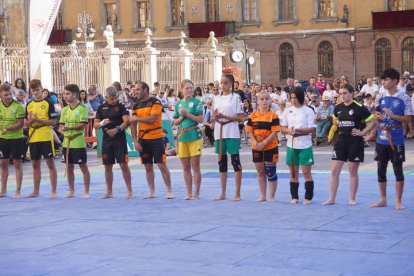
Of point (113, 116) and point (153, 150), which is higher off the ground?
point (113, 116)

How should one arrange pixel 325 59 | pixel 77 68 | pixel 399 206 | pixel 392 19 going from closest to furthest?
pixel 399 206 < pixel 77 68 < pixel 392 19 < pixel 325 59

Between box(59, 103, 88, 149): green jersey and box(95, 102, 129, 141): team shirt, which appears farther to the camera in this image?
box(59, 103, 88, 149): green jersey

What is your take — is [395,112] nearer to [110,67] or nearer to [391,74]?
[391,74]

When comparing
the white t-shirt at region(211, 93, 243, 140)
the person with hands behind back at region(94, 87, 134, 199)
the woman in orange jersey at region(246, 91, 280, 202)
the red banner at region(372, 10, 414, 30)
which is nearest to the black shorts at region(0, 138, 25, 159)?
the person with hands behind back at region(94, 87, 134, 199)

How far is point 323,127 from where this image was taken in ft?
65.7

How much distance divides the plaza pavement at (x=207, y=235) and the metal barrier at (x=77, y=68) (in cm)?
1457

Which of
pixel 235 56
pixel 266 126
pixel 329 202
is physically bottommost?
pixel 329 202

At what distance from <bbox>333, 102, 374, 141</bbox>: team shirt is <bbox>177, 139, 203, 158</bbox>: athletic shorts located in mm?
2013

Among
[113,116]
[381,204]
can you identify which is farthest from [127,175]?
[381,204]

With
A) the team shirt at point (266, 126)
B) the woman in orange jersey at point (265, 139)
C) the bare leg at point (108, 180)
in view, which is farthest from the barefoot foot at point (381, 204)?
the bare leg at point (108, 180)

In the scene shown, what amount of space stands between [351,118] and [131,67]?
2007 centimetres

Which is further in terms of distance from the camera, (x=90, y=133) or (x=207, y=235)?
(x=90, y=133)

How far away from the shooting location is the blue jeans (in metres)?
20.0

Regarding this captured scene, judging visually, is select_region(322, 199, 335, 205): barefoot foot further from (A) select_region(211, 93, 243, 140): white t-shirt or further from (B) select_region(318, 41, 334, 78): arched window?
(B) select_region(318, 41, 334, 78): arched window
